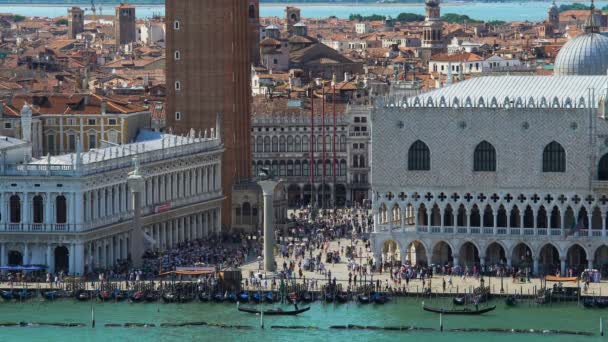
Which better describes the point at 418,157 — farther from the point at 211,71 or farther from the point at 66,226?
the point at 211,71

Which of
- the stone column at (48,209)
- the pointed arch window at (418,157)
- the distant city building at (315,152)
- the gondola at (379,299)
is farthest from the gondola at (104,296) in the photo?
the distant city building at (315,152)

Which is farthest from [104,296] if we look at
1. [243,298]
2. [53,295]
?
[243,298]

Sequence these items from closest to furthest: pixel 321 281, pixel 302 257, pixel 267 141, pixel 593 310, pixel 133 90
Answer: pixel 593 310, pixel 321 281, pixel 302 257, pixel 267 141, pixel 133 90

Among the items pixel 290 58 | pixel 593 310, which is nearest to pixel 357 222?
pixel 593 310

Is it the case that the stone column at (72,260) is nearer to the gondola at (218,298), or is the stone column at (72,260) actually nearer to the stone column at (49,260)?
the stone column at (49,260)

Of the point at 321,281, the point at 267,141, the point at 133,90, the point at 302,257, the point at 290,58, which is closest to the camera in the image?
the point at 321,281

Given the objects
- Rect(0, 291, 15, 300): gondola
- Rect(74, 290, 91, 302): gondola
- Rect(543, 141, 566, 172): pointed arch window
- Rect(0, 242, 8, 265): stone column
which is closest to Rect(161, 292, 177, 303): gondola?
Rect(74, 290, 91, 302): gondola

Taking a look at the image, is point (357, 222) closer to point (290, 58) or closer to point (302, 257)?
point (302, 257)
